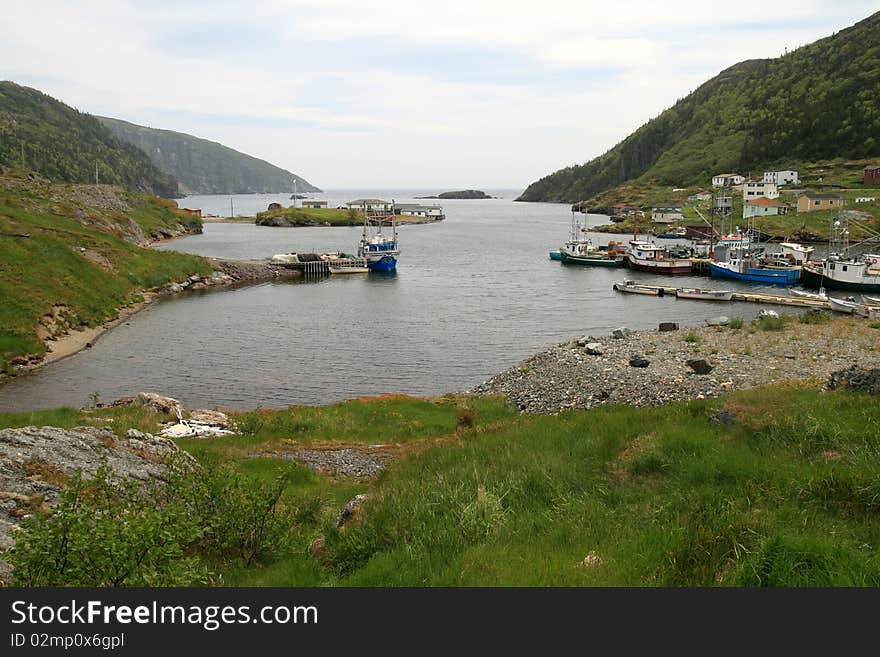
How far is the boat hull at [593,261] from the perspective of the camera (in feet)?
259

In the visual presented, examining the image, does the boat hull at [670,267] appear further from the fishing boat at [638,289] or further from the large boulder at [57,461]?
the large boulder at [57,461]

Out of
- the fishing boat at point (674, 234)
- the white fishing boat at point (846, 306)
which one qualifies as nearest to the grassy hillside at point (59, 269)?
the white fishing boat at point (846, 306)

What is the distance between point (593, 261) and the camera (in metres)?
80.1

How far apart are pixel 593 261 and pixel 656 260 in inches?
348

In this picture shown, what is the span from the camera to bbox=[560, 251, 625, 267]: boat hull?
78.9m

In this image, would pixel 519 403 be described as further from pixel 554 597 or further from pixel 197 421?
pixel 554 597

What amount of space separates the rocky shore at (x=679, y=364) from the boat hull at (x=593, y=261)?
46514 millimetres

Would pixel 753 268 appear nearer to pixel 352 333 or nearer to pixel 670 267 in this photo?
pixel 670 267

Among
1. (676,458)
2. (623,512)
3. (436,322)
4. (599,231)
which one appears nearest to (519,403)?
(676,458)

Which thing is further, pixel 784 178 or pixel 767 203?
pixel 784 178

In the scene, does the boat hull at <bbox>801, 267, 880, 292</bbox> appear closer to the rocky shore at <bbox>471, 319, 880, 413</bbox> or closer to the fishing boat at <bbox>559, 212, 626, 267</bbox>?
the fishing boat at <bbox>559, 212, 626, 267</bbox>

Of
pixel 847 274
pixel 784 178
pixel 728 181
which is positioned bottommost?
pixel 847 274

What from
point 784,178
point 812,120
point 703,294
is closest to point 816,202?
point 784,178

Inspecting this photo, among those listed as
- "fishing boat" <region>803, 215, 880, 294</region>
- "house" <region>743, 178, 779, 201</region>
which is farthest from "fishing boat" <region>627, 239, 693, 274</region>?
"house" <region>743, 178, 779, 201</region>
